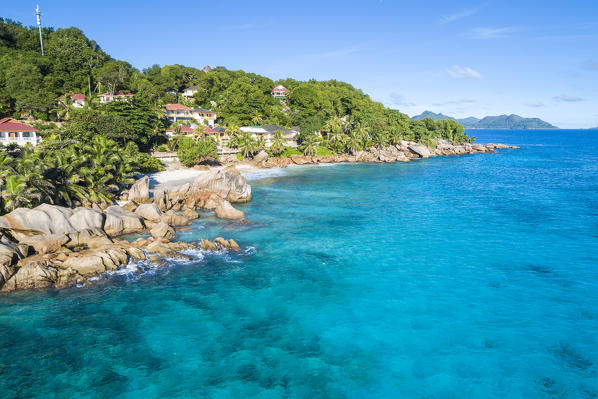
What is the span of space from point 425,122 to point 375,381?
149m

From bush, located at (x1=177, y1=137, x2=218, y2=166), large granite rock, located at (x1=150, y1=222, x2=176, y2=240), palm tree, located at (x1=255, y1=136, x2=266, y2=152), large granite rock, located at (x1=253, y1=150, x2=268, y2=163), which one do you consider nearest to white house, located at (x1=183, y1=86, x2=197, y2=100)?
palm tree, located at (x1=255, y1=136, x2=266, y2=152)

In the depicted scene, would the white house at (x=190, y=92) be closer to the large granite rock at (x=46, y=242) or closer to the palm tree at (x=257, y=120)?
the palm tree at (x=257, y=120)

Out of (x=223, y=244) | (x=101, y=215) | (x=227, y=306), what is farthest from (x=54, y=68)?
(x=227, y=306)

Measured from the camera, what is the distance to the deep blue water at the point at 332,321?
17.1m

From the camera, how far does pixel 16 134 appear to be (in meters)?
56.9

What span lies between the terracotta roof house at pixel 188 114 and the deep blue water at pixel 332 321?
70685mm

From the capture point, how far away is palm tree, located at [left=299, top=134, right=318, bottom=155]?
99500mm

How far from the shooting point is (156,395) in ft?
52.9

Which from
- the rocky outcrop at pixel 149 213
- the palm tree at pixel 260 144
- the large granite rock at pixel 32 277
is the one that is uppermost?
the palm tree at pixel 260 144

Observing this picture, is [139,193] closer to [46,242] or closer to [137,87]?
[46,242]

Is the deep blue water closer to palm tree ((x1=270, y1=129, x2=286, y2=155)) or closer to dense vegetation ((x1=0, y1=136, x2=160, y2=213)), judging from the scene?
dense vegetation ((x1=0, y1=136, x2=160, y2=213))

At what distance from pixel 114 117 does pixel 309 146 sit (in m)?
50.5

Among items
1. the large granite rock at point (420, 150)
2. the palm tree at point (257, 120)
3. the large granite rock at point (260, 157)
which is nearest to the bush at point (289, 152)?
the large granite rock at point (260, 157)

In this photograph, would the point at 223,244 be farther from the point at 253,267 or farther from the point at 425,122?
the point at 425,122
